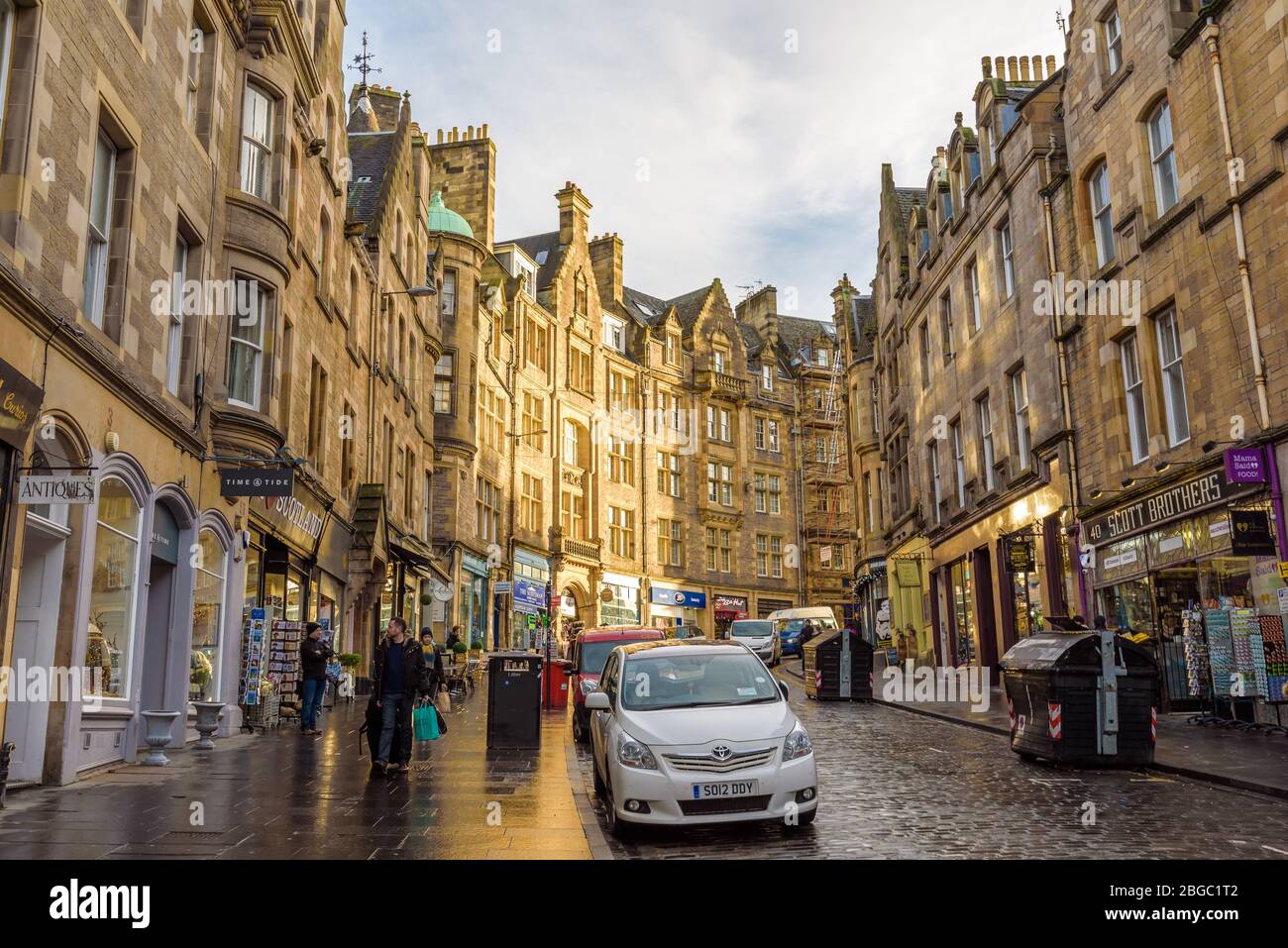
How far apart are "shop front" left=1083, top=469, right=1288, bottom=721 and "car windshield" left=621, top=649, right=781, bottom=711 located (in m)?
8.70

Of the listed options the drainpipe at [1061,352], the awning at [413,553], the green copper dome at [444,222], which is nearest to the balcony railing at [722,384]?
the green copper dome at [444,222]

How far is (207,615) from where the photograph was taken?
16.6 metres

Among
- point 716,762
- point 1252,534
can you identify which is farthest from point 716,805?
point 1252,534

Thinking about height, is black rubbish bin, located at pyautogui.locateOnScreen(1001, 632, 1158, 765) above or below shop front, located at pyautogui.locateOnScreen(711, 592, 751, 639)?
below

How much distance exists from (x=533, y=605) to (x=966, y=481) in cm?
2427

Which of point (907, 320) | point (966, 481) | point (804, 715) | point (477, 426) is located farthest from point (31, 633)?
point (477, 426)

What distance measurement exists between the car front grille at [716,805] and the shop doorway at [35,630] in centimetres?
671

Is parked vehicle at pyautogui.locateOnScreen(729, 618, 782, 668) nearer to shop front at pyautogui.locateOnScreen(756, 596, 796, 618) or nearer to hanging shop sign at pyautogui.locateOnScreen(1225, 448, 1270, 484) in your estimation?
hanging shop sign at pyautogui.locateOnScreen(1225, 448, 1270, 484)

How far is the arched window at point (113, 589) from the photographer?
12.3 m

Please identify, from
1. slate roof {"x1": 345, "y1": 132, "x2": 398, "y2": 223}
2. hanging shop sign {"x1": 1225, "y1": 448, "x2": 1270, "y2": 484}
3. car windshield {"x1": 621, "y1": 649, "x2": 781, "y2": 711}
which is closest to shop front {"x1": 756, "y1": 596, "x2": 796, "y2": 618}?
slate roof {"x1": 345, "y1": 132, "x2": 398, "y2": 223}

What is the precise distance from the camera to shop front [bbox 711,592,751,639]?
63.3 meters

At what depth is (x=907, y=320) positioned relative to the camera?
117 feet

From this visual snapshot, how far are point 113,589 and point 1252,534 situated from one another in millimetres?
14847

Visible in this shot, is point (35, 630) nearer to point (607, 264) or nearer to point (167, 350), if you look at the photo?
point (167, 350)
